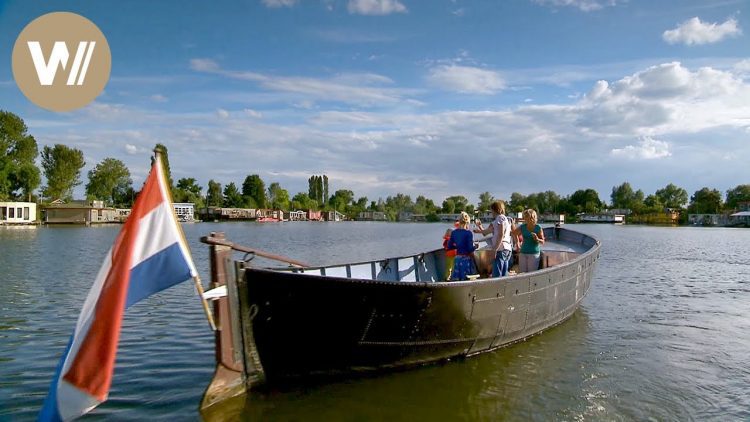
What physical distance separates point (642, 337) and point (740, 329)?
330 centimetres

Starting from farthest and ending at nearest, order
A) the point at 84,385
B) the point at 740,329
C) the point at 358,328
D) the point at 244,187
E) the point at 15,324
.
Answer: the point at 244,187, the point at 740,329, the point at 15,324, the point at 358,328, the point at 84,385

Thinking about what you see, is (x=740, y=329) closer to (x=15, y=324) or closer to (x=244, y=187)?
(x=15, y=324)

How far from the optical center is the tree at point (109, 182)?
121 m

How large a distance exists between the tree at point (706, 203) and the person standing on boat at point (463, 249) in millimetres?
160898

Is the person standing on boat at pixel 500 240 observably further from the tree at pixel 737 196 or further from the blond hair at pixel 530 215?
the tree at pixel 737 196

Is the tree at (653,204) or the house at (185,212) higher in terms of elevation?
the tree at (653,204)

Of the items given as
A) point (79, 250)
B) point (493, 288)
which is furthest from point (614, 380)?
point (79, 250)

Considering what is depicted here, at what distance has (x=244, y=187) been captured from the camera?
16888cm

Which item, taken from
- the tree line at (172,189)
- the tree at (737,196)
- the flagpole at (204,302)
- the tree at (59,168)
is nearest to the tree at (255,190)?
the tree line at (172,189)

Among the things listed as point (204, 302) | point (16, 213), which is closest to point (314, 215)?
point (16, 213)

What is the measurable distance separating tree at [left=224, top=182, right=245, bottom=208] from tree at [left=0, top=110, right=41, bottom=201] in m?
71.9

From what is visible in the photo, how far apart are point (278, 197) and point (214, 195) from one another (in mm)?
37968

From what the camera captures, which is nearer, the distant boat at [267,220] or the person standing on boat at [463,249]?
the person standing on boat at [463,249]

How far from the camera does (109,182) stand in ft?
399
